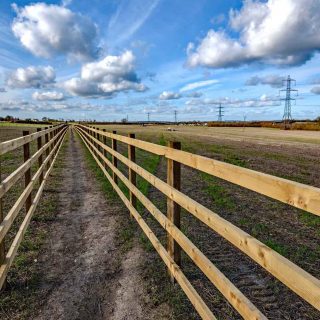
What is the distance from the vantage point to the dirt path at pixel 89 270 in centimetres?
370

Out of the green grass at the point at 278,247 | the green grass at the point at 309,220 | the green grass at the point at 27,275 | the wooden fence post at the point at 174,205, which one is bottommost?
the green grass at the point at 309,220

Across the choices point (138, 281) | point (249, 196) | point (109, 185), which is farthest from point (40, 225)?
point (249, 196)

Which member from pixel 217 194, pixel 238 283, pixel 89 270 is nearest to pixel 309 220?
pixel 217 194

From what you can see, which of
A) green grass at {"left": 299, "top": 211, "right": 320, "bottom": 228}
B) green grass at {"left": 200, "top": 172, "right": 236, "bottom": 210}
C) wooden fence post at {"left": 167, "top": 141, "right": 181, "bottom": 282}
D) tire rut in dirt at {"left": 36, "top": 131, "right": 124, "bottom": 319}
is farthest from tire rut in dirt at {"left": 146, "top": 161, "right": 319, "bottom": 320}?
green grass at {"left": 299, "top": 211, "right": 320, "bottom": 228}

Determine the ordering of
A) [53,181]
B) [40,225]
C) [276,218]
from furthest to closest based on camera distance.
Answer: [53,181] < [276,218] < [40,225]

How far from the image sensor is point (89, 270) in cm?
462

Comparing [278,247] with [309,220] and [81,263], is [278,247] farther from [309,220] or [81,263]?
[81,263]

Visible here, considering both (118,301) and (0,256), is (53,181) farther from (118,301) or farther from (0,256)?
(118,301)

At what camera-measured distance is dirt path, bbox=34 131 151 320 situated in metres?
3.70

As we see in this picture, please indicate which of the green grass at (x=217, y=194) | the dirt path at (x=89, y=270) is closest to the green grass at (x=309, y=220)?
the green grass at (x=217, y=194)

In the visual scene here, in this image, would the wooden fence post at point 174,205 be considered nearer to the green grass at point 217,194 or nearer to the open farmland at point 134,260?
the open farmland at point 134,260

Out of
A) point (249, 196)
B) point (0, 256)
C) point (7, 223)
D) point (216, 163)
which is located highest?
point (216, 163)

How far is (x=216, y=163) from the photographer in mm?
2861

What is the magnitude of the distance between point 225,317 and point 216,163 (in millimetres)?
1665
